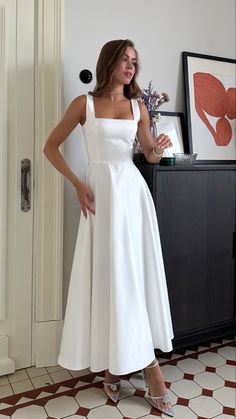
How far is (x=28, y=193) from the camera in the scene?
7.25 ft

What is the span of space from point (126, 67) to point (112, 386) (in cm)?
147

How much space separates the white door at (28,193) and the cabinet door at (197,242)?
576mm

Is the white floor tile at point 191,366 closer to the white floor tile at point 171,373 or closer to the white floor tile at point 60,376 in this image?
the white floor tile at point 171,373

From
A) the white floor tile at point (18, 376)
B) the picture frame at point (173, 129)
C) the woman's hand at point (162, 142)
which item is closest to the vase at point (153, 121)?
the picture frame at point (173, 129)

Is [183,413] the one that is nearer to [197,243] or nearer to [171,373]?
[171,373]

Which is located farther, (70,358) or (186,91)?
(186,91)

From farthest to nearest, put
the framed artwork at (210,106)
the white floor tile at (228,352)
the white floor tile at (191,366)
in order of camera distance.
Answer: the framed artwork at (210,106) → the white floor tile at (228,352) → the white floor tile at (191,366)

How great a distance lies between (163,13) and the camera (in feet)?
8.29

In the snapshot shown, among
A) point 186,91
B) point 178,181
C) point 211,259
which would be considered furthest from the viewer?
point 186,91

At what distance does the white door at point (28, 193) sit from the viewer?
212 centimetres

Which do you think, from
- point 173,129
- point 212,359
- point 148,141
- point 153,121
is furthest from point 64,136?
point 212,359

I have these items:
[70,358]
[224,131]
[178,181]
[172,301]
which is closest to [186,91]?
[224,131]

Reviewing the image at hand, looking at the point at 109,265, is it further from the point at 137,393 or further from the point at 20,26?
the point at 20,26

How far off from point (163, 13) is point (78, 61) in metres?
0.65
